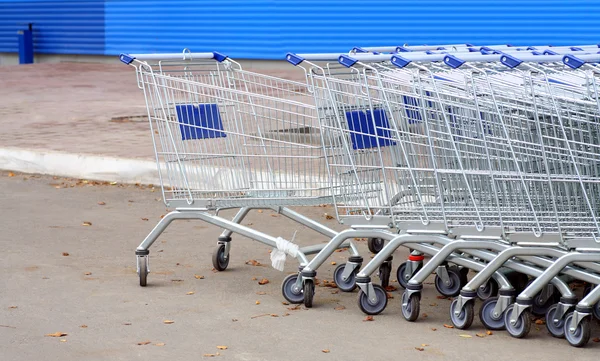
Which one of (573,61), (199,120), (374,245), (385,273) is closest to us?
(573,61)

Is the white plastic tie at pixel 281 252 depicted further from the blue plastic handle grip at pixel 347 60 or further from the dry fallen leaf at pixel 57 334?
the dry fallen leaf at pixel 57 334

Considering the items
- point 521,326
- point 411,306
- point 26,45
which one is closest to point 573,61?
point 521,326

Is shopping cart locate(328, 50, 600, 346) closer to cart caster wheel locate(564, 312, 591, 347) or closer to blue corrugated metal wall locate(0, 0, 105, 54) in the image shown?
cart caster wheel locate(564, 312, 591, 347)

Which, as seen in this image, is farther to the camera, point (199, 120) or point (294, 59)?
point (199, 120)

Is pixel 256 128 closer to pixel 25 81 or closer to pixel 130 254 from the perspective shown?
pixel 130 254

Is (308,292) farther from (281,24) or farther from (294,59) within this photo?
(281,24)

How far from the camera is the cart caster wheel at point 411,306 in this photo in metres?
4.83

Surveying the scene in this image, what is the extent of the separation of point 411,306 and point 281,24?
1701 cm

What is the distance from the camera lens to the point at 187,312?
5043mm

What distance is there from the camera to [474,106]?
4859mm

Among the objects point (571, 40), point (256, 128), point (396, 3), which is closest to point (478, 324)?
point (256, 128)

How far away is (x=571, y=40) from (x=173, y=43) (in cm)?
982

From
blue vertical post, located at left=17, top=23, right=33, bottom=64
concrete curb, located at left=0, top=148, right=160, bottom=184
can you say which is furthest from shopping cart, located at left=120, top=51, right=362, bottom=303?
blue vertical post, located at left=17, top=23, right=33, bottom=64

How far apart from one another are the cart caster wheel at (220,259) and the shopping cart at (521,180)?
4.47 feet
